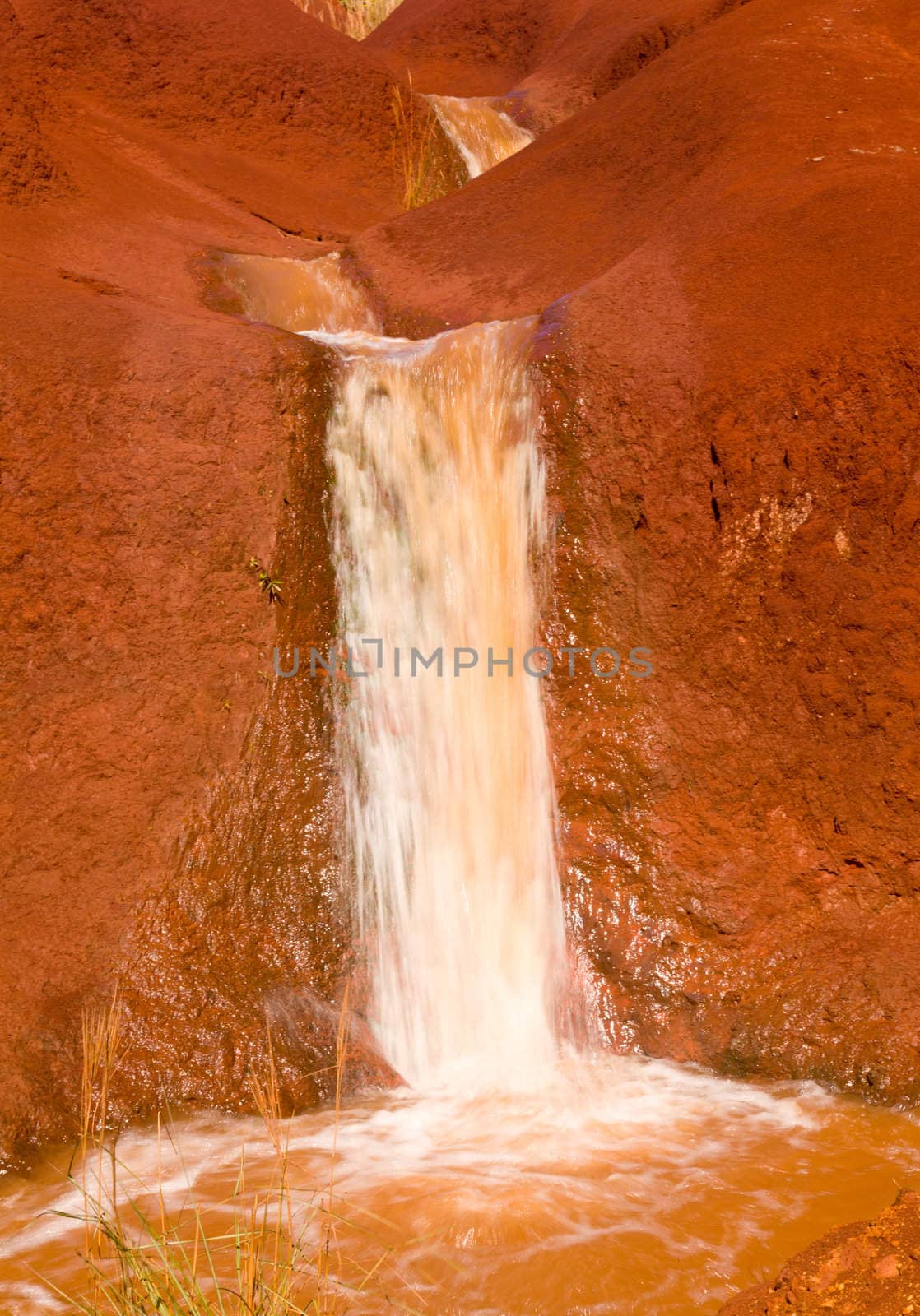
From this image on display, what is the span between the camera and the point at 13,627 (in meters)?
4.44

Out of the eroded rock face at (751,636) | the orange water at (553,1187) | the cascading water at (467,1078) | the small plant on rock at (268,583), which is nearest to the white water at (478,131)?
the cascading water at (467,1078)

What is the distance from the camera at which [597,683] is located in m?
4.66

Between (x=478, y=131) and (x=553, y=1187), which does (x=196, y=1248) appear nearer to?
(x=553, y=1187)

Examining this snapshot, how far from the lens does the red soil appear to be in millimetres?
4234

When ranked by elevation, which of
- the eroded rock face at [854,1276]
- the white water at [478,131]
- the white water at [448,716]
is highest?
the white water at [478,131]

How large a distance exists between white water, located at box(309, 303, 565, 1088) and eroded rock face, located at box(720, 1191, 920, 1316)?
4.80 feet

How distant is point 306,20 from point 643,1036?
9414 mm

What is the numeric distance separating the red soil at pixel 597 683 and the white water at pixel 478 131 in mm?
5651

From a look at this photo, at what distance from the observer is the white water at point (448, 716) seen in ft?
14.5

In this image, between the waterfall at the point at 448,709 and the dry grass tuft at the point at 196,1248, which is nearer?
the dry grass tuft at the point at 196,1248

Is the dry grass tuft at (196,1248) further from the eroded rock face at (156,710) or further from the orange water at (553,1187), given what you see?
the eroded rock face at (156,710)

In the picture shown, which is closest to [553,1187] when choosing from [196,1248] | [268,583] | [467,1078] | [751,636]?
[467,1078]

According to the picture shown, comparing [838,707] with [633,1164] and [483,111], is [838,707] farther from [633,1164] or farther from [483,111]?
[483,111]

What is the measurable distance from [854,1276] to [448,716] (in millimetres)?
2570
